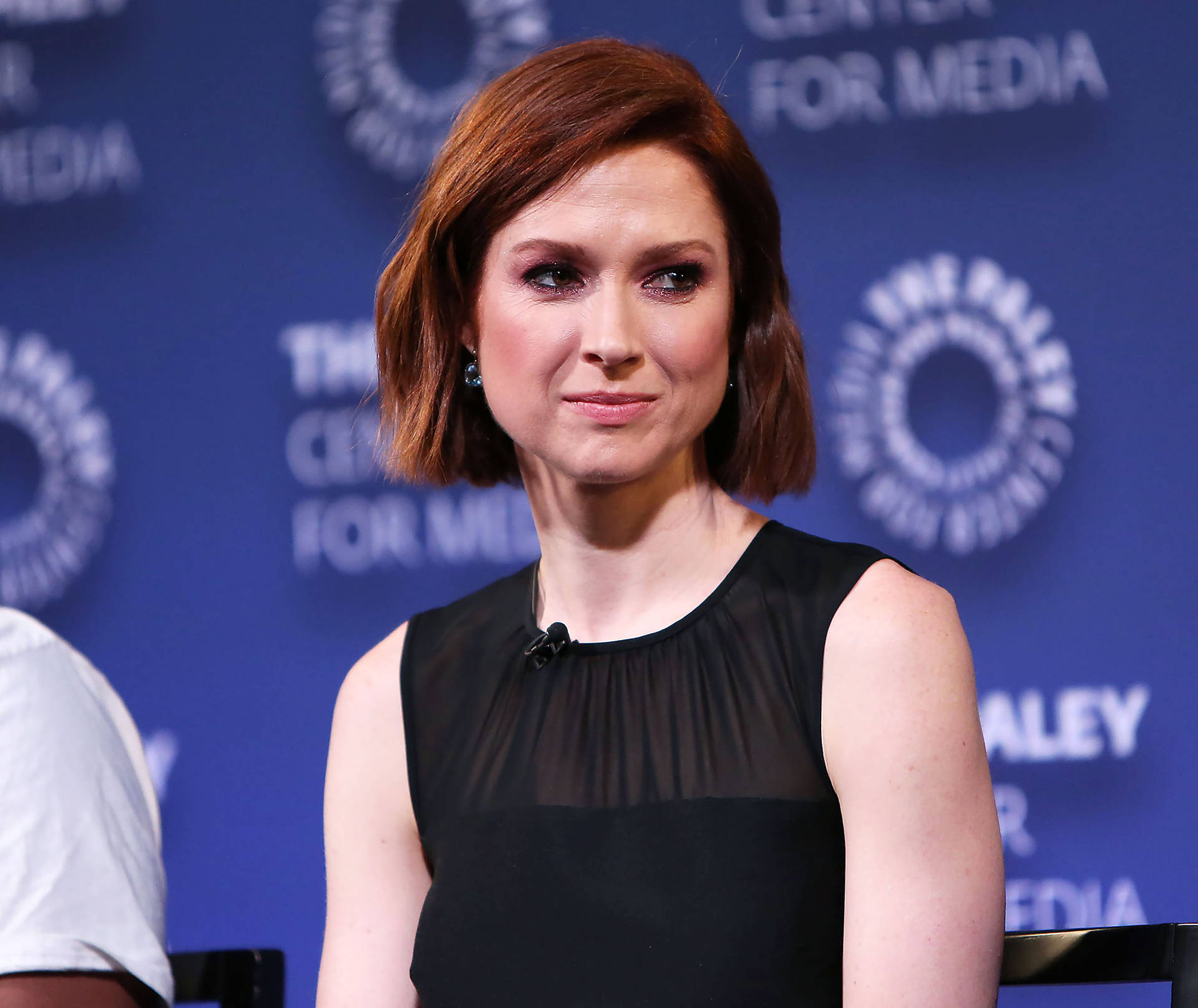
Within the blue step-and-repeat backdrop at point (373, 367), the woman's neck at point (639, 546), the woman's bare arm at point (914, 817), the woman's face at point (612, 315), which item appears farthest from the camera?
the blue step-and-repeat backdrop at point (373, 367)

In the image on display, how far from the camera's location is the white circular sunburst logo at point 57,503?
7.82 feet

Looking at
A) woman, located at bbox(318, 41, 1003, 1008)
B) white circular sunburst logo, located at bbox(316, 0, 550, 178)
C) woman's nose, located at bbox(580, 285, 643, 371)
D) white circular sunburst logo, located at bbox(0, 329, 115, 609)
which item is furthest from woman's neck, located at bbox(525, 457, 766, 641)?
white circular sunburst logo, located at bbox(0, 329, 115, 609)

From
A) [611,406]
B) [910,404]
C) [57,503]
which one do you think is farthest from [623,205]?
[57,503]

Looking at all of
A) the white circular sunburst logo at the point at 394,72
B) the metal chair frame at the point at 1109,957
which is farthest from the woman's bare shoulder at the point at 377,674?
the white circular sunburst logo at the point at 394,72

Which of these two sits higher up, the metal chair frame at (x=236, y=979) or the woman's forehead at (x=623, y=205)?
the woman's forehead at (x=623, y=205)

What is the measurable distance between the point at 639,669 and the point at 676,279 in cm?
35

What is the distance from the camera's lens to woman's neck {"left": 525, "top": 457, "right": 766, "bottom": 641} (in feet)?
4.30

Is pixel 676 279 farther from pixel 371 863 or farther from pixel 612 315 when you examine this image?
pixel 371 863

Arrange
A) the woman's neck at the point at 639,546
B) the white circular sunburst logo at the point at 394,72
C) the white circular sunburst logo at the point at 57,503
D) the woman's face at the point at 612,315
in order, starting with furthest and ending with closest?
1. the white circular sunburst logo at the point at 57,503
2. the white circular sunburst logo at the point at 394,72
3. the woman's neck at the point at 639,546
4. the woman's face at the point at 612,315

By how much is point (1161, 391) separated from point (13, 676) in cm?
154

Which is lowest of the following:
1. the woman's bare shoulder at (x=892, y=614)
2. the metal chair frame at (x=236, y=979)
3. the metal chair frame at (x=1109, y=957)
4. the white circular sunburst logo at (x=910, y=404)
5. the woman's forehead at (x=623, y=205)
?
the metal chair frame at (x=236, y=979)

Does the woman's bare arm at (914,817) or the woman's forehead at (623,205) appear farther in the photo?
the woman's forehead at (623,205)

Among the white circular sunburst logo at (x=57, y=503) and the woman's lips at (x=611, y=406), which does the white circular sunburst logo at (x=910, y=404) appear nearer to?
the woman's lips at (x=611, y=406)

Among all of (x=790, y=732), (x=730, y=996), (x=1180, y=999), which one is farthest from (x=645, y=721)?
(x=1180, y=999)
